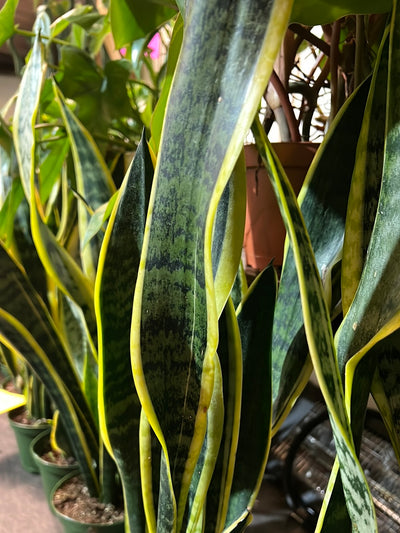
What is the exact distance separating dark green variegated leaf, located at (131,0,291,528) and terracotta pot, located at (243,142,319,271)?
23 cm

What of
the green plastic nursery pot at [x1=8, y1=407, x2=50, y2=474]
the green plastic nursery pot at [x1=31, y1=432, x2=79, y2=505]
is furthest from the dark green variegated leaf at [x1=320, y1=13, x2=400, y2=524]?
the green plastic nursery pot at [x1=8, y1=407, x2=50, y2=474]

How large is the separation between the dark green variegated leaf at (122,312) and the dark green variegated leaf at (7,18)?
351 mm

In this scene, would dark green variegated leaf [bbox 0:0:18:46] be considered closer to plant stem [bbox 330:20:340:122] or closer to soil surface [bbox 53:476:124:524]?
plant stem [bbox 330:20:340:122]

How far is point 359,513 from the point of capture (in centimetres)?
24

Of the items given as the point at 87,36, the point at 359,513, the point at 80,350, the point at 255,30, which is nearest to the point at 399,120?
the point at 255,30

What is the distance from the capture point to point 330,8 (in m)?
0.28

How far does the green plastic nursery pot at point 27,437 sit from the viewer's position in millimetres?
626

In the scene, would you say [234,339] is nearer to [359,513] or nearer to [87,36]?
[359,513]

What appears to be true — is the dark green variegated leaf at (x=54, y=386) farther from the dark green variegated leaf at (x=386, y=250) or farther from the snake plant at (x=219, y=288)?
the dark green variegated leaf at (x=386, y=250)

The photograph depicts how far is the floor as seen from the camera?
52 centimetres

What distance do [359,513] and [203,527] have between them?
138 millimetres

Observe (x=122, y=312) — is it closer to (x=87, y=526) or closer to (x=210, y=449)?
(x=210, y=449)

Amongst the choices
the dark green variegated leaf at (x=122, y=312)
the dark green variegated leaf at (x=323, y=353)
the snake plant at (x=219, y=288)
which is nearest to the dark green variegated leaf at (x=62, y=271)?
the snake plant at (x=219, y=288)

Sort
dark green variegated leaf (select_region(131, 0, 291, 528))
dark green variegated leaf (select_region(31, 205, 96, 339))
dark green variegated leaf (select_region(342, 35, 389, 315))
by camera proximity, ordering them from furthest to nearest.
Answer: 1. dark green variegated leaf (select_region(31, 205, 96, 339))
2. dark green variegated leaf (select_region(342, 35, 389, 315))
3. dark green variegated leaf (select_region(131, 0, 291, 528))
